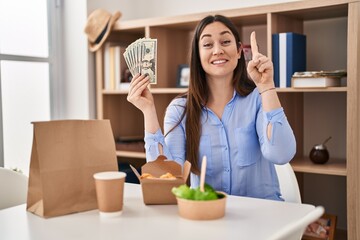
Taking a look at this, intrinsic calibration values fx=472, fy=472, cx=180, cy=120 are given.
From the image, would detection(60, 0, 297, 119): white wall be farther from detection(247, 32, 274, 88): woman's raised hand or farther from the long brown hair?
detection(247, 32, 274, 88): woman's raised hand

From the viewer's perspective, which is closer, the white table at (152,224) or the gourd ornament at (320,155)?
the white table at (152,224)

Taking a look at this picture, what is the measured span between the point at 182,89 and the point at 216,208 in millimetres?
1789

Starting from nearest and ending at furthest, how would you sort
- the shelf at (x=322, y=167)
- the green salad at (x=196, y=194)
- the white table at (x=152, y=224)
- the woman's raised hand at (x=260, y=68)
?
the white table at (x=152, y=224) < the green salad at (x=196, y=194) < the woman's raised hand at (x=260, y=68) < the shelf at (x=322, y=167)

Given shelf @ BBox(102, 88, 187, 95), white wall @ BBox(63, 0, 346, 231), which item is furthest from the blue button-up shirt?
white wall @ BBox(63, 0, 346, 231)

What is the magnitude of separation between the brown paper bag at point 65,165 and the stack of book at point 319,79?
1423 mm

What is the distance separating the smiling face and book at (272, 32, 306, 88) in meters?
0.74

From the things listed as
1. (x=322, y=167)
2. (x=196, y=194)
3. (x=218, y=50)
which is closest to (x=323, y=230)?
(x=322, y=167)

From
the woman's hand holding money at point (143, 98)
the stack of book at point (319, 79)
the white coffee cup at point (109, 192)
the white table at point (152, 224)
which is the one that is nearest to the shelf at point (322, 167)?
the stack of book at point (319, 79)

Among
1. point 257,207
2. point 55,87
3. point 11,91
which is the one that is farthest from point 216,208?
point 55,87

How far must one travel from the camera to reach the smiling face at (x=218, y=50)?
5.98 feet

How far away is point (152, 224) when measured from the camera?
1.12 meters

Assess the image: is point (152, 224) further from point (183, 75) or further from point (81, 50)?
point (81, 50)

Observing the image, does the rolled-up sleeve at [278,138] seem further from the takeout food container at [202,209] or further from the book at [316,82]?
the book at [316,82]

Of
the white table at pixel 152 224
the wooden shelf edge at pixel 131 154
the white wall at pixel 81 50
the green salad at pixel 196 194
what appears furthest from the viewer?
the white wall at pixel 81 50
